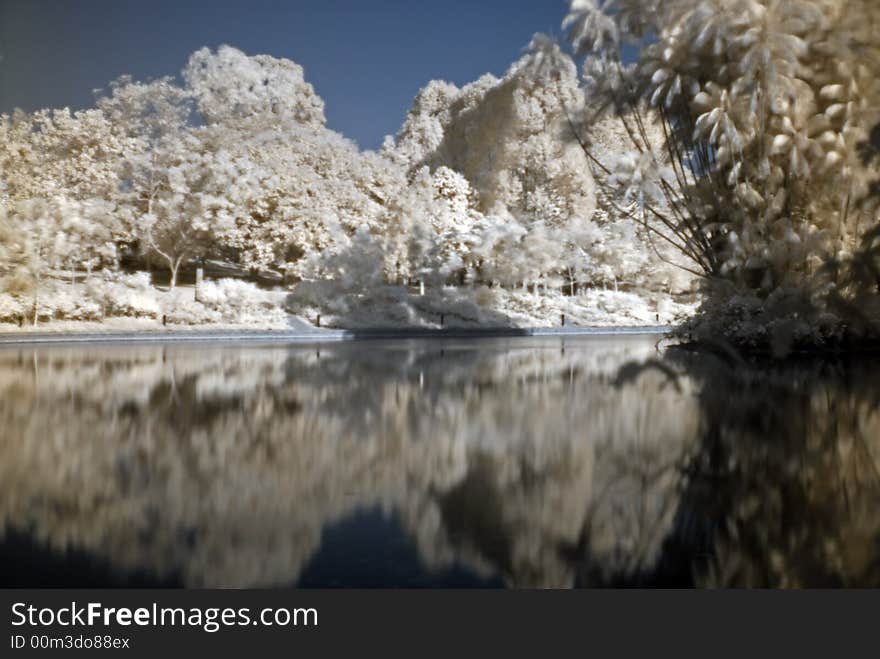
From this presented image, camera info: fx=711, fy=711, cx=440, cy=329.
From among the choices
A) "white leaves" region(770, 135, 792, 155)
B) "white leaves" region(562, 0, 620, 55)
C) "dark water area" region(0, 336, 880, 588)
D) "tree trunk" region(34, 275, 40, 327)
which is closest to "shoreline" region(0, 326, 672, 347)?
"tree trunk" region(34, 275, 40, 327)

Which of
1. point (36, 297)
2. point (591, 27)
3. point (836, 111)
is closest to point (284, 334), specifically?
point (36, 297)

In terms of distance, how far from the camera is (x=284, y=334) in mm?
22062

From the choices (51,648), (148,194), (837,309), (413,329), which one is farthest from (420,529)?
(148,194)

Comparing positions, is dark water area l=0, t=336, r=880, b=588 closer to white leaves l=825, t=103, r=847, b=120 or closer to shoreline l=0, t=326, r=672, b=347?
white leaves l=825, t=103, r=847, b=120

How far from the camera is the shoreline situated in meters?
19.1

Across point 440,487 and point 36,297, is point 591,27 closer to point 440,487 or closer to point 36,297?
point 440,487

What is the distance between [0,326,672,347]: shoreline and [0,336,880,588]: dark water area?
1187 centimetres

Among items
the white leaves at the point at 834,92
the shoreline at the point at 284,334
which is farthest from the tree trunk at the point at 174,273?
the white leaves at the point at 834,92

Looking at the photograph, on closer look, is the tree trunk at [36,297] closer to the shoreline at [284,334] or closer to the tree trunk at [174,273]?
the shoreline at [284,334]

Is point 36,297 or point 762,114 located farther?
point 36,297

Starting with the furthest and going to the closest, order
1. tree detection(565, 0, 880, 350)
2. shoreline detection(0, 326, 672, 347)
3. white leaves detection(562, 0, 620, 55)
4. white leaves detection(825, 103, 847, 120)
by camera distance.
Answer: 1. shoreline detection(0, 326, 672, 347)
2. white leaves detection(562, 0, 620, 55)
3. white leaves detection(825, 103, 847, 120)
4. tree detection(565, 0, 880, 350)

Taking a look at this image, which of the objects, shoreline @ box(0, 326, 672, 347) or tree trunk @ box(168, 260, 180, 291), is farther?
tree trunk @ box(168, 260, 180, 291)

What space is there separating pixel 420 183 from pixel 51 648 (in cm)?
3343

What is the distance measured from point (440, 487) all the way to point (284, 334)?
1877 cm
